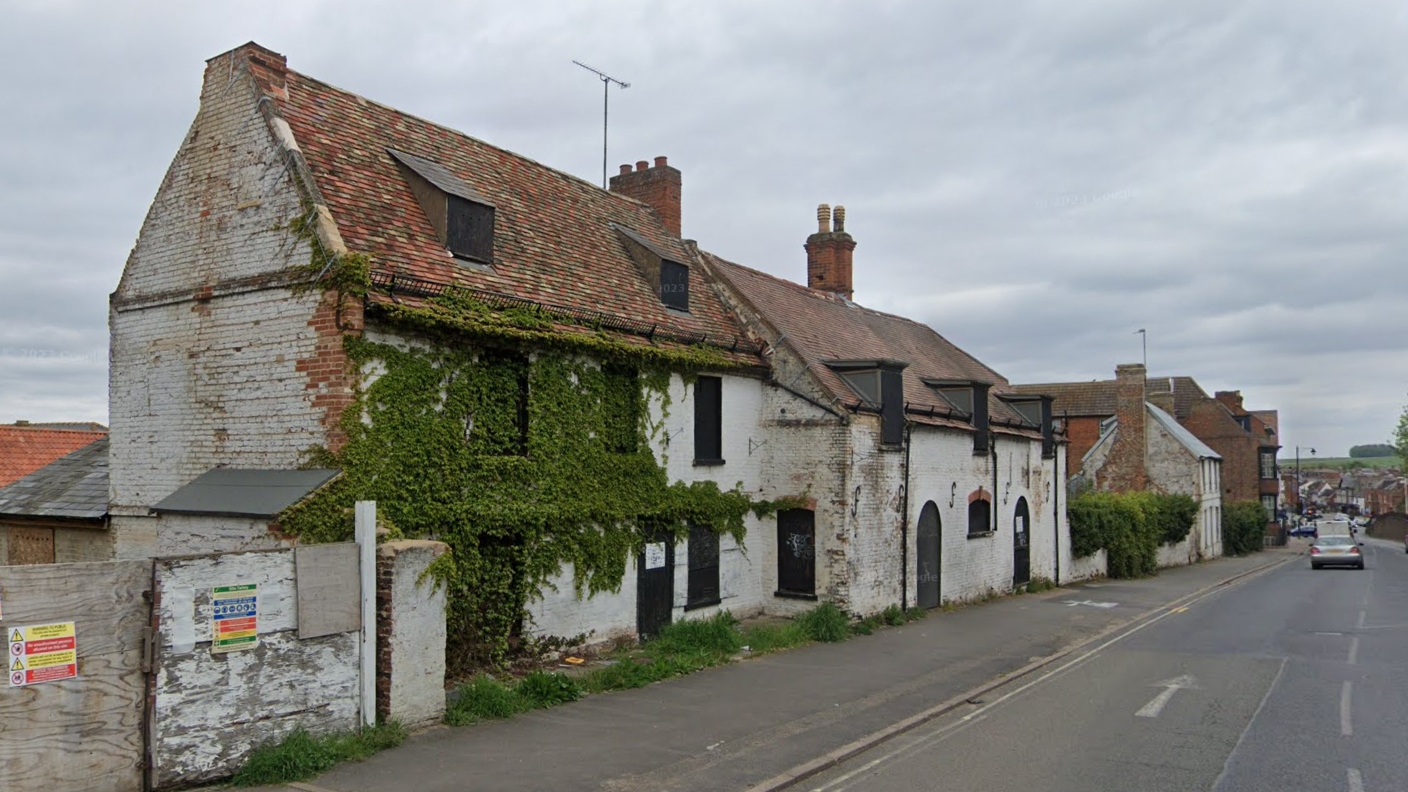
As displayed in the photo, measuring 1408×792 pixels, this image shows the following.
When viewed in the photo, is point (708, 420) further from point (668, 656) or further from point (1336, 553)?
point (1336, 553)

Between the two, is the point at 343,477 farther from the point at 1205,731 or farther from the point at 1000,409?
the point at 1000,409

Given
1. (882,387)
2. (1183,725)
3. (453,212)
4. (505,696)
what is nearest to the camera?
(1183,725)

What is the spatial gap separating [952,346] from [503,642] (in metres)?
22.2

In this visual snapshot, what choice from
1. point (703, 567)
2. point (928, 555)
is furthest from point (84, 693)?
point (928, 555)

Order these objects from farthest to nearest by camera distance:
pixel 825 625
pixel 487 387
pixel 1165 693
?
pixel 825 625, pixel 487 387, pixel 1165 693

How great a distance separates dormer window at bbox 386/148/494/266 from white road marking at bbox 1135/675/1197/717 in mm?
10747

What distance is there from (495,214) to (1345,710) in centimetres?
1379

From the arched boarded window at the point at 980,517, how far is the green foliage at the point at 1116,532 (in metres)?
7.20

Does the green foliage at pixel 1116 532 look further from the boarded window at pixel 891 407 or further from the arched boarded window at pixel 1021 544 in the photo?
the boarded window at pixel 891 407

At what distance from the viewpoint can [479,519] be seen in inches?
476

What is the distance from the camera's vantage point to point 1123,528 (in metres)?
31.9

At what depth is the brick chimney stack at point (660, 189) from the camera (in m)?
22.0

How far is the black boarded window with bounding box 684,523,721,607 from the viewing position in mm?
16594

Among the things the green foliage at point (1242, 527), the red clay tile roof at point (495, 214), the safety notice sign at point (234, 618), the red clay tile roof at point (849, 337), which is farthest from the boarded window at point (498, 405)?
the green foliage at point (1242, 527)
